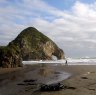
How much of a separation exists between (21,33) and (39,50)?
51.5ft

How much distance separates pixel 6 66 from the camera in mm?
57750

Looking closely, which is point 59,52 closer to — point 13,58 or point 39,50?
point 39,50

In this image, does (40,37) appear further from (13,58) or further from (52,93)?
(52,93)

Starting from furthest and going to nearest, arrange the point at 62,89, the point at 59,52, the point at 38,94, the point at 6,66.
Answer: the point at 59,52
the point at 6,66
the point at 62,89
the point at 38,94

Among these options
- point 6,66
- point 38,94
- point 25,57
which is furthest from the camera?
point 25,57

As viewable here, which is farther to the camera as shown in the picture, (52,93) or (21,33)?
(21,33)

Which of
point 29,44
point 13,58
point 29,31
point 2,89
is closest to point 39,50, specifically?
point 29,44

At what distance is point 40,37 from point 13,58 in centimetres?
A: 7735

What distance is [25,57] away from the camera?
123312 millimetres

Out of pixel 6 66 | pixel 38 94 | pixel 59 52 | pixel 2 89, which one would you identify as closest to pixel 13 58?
pixel 6 66

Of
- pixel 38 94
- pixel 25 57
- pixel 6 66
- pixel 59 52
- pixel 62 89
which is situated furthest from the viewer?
pixel 59 52

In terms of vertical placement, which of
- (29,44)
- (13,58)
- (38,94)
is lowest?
(38,94)

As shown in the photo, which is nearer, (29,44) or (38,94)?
(38,94)

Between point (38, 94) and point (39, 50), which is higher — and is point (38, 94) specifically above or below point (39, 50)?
below
